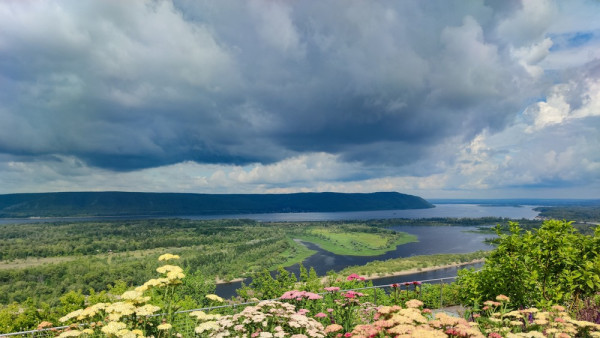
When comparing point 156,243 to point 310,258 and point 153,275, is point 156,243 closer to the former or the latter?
point 153,275

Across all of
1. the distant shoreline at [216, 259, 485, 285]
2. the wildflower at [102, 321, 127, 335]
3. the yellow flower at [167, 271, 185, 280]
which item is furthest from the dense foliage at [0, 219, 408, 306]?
the wildflower at [102, 321, 127, 335]

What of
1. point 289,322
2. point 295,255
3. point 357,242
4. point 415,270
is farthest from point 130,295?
point 357,242

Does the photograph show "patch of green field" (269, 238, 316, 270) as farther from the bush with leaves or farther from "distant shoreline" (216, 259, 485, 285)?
the bush with leaves

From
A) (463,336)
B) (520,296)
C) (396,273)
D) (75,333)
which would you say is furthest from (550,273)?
(396,273)

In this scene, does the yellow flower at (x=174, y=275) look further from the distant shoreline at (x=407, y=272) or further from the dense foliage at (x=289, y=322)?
the distant shoreline at (x=407, y=272)

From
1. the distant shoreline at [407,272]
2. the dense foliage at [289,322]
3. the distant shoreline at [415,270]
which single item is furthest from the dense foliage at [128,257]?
the dense foliage at [289,322]

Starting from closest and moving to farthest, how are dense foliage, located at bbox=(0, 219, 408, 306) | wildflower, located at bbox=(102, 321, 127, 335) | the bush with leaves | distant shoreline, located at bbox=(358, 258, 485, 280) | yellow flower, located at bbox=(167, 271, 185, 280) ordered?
wildflower, located at bbox=(102, 321, 127, 335)
the bush with leaves
yellow flower, located at bbox=(167, 271, 185, 280)
distant shoreline, located at bbox=(358, 258, 485, 280)
dense foliage, located at bbox=(0, 219, 408, 306)

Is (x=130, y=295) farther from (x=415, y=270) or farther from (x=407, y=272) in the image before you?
(x=415, y=270)
